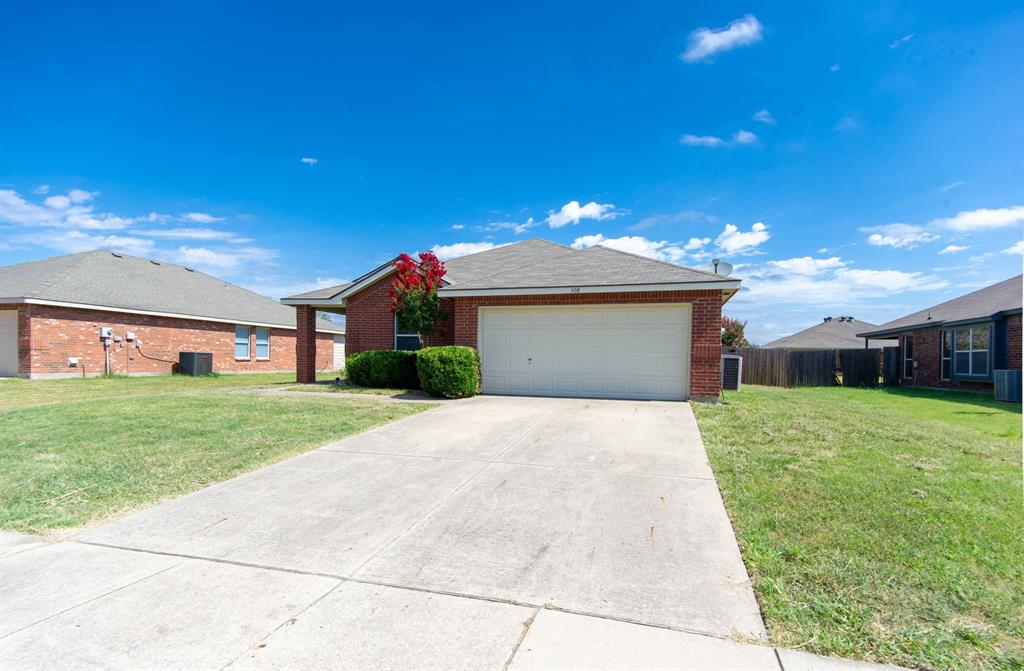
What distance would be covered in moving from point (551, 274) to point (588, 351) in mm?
2266

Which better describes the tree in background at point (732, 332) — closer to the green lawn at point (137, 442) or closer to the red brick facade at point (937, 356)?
the red brick facade at point (937, 356)

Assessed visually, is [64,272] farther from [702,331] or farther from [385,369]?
[702,331]

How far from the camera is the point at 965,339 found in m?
16.7

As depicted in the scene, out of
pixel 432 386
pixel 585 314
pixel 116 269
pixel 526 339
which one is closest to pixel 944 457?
pixel 585 314

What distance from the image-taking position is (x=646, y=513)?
402 centimetres

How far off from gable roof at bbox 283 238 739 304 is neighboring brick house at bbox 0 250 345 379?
5606mm

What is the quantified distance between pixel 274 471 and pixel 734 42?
39.1ft

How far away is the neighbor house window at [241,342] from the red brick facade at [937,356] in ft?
100

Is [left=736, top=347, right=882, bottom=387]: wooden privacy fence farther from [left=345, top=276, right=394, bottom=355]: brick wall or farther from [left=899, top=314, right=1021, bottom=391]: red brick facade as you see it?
[left=345, top=276, right=394, bottom=355]: brick wall

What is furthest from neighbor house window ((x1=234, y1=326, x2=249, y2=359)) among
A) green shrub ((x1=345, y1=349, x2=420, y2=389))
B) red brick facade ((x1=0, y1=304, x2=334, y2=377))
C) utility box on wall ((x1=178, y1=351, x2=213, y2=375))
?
green shrub ((x1=345, y1=349, x2=420, y2=389))

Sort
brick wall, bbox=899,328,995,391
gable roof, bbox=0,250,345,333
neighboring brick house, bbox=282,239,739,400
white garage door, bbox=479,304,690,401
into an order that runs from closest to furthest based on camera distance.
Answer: neighboring brick house, bbox=282,239,739,400, white garage door, bbox=479,304,690,401, gable roof, bbox=0,250,345,333, brick wall, bbox=899,328,995,391

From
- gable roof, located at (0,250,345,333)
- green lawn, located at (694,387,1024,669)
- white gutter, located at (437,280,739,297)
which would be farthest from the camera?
gable roof, located at (0,250,345,333)

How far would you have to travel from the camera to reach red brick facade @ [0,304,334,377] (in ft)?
53.3

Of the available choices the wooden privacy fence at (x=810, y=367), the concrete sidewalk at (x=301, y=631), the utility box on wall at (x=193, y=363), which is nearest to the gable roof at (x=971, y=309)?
the wooden privacy fence at (x=810, y=367)
